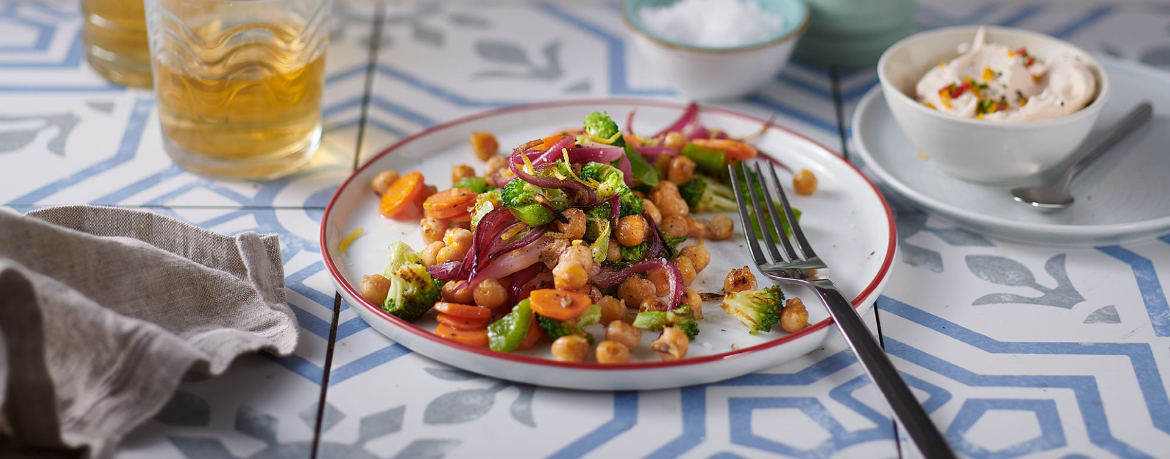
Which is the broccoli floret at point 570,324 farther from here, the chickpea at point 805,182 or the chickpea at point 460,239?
the chickpea at point 805,182

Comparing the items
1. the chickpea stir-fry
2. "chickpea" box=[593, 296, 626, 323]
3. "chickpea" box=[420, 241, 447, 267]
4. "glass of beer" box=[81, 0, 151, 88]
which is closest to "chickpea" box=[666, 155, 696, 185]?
the chickpea stir-fry

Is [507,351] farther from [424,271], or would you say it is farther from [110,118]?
[110,118]

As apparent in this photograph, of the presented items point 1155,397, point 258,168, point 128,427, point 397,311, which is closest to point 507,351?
point 397,311

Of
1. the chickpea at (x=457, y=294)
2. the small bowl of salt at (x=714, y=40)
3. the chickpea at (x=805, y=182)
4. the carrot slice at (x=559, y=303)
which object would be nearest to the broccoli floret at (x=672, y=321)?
the carrot slice at (x=559, y=303)

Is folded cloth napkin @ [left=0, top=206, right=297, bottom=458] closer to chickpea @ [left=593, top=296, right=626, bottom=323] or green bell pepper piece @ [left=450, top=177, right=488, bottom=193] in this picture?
green bell pepper piece @ [left=450, top=177, right=488, bottom=193]

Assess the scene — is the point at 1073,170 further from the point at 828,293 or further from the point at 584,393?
the point at 584,393

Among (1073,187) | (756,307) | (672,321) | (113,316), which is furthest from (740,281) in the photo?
(113,316)
